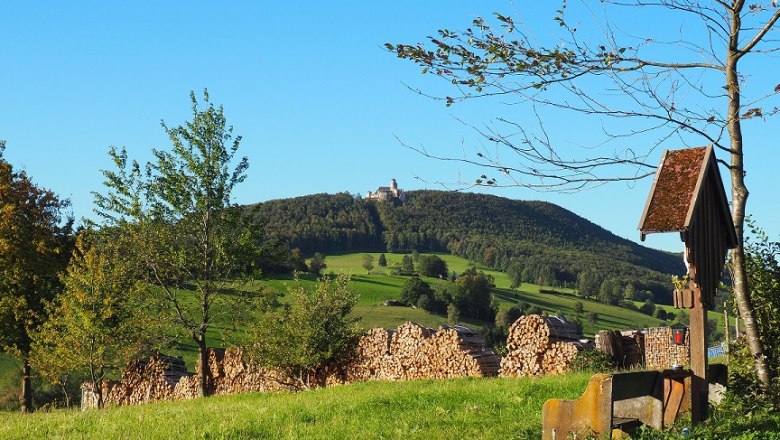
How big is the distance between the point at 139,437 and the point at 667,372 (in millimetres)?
7479

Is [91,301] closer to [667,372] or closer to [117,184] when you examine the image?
[117,184]

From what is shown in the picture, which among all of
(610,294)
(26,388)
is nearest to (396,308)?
(610,294)

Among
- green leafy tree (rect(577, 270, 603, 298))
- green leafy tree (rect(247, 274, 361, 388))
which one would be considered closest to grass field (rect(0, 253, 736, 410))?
green leafy tree (rect(577, 270, 603, 298))

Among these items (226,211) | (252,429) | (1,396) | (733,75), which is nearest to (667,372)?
(733,75)

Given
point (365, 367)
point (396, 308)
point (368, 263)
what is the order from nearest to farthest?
point (365, 367), point (396, 308), point (368, 263)

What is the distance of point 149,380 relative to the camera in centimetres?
3241

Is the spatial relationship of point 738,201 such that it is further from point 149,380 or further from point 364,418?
point 149,380

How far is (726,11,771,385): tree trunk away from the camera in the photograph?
1214 cm

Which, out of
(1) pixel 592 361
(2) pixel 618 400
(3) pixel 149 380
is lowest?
(3) pixel 149 380

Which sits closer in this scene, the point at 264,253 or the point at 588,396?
the point at 588,396

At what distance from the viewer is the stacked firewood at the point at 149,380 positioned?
31.7 m

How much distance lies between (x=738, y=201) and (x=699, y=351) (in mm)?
2861

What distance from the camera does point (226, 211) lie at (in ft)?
95.5

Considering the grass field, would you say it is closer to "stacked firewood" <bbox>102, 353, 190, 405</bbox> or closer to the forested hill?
the forested hill
